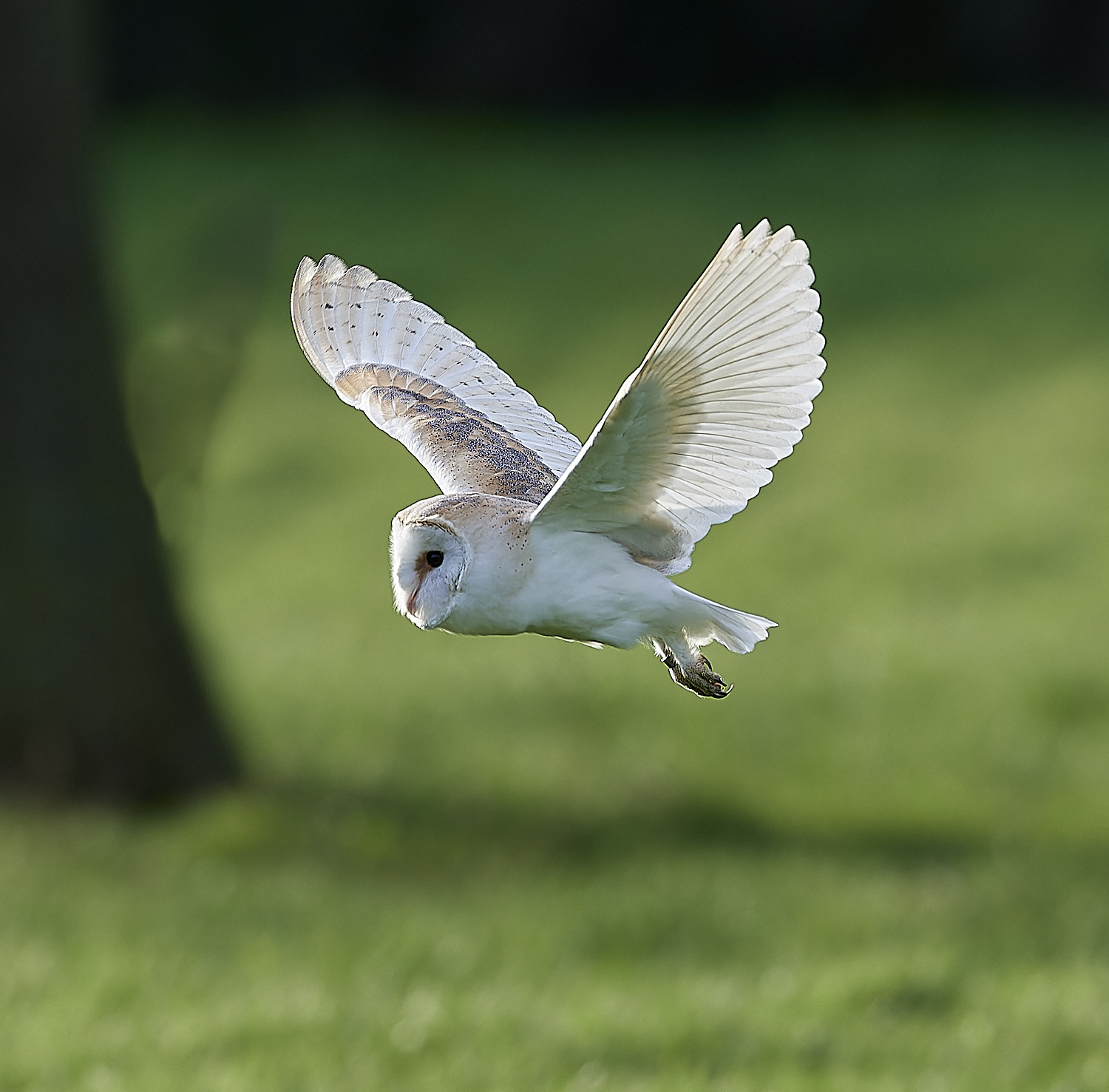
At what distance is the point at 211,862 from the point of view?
23.1ft

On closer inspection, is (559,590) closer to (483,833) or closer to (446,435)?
(446,435)

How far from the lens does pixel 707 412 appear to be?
2.12m

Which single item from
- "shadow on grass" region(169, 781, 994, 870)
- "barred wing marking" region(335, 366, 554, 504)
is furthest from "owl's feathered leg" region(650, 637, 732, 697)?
"shadow on grass" region(169, 781, 994, 870)

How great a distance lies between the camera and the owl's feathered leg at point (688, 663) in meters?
2.21

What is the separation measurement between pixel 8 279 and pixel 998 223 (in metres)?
13.2

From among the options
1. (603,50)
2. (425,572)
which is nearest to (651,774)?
(425,572)

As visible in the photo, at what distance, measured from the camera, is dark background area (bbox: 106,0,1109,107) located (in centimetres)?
2189

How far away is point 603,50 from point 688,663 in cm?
2160

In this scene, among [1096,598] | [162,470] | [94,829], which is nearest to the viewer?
[162,470]

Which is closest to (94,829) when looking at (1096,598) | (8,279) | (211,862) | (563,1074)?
(211,862)

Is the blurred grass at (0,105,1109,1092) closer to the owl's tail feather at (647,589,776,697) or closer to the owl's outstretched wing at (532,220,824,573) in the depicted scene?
the owl's tail feather at (647,589,776,697)

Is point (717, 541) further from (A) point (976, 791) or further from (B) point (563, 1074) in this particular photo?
(B) point (563, 1074)

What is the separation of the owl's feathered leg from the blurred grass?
2976 mm

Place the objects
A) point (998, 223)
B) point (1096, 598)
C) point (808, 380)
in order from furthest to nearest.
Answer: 1. point (998, 223)
2. point (1096, 598)
3. point (808, 380)
